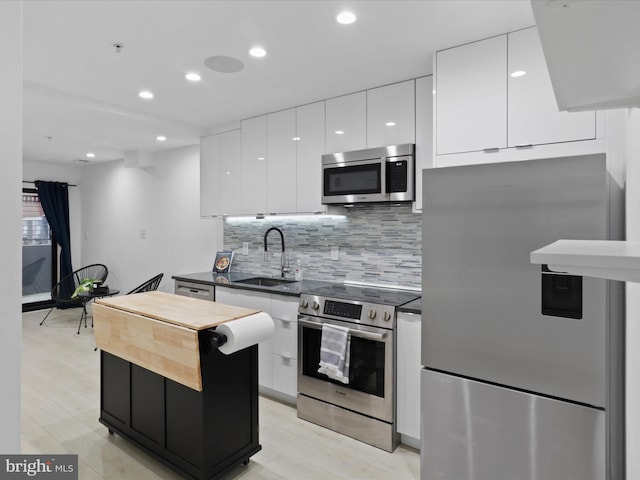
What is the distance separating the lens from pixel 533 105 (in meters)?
2.23

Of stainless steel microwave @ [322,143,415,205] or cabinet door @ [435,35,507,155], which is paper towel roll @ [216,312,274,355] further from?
cabinet door @ [435,35,507,155]

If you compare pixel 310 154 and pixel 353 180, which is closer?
pixel 353 180

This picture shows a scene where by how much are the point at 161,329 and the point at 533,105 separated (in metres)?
2.42

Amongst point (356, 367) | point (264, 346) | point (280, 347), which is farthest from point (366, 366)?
point (264, 346)

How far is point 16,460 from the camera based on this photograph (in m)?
1.07

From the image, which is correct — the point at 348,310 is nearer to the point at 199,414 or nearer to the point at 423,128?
the point at 199,414

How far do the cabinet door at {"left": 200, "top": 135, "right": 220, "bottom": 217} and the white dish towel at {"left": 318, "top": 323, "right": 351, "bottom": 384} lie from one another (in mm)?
2190

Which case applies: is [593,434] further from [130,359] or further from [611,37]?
[130,359]

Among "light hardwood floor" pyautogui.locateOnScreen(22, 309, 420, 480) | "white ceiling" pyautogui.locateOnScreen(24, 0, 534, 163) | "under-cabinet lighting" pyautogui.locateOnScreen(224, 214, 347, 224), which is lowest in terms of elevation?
"light hardwood floor" pyautogui.locateOnScreen(22, 309, 420, 480)

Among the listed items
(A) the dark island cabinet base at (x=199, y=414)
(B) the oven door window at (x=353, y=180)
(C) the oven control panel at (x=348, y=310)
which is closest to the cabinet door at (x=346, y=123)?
(B) the oven door window at (x=353, y=180)

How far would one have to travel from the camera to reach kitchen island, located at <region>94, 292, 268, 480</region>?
2133 mm

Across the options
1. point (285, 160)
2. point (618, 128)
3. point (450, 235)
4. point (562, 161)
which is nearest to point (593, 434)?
point (450, 235)

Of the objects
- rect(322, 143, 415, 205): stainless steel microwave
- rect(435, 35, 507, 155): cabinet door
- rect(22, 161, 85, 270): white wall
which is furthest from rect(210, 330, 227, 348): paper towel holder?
rect(22, 161, 85, 270): white wall

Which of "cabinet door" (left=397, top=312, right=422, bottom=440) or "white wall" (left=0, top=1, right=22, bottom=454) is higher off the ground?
"white wall" (left=0, top=1, right=22, bottom=454)
